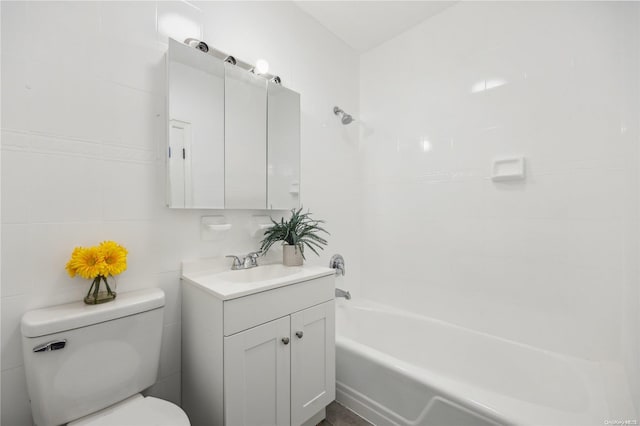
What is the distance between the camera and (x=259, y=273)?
147 centimetres

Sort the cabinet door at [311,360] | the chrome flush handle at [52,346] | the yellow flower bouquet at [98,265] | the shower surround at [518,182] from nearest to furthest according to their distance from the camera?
the chrome flush handle at [52,346] → the yellow flower bouquet at [98,265] → the cabinet door at [311,360] → the shower surround at [518,182]

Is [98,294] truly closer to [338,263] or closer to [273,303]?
[273,303]

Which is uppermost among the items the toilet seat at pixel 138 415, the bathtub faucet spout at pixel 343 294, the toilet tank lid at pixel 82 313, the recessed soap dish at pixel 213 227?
the recessed soap dish at pixel 213 227

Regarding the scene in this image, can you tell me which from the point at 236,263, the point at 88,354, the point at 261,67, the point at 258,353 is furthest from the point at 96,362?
the point at 261,67

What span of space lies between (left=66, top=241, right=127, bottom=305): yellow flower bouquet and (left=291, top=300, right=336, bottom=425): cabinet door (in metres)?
0.72

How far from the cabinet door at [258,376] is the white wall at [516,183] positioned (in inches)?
47.1

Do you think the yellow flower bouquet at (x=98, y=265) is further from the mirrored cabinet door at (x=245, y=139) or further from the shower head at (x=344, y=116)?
the shower head at (x=344, y=116)

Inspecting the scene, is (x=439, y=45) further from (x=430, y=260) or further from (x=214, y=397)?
(x=214, y=397)

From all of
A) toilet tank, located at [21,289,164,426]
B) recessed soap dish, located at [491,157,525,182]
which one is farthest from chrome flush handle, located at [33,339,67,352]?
recessed soap dish, located at [491,157,525,182]

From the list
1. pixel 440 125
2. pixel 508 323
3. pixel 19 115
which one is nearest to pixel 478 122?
pixel 440 125

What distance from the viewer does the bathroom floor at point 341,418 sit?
144cm

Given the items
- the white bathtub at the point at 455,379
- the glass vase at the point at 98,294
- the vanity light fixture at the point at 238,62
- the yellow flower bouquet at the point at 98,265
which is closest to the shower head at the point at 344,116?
the vanity light fixture at the point at 238,62

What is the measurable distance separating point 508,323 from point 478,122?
124 cm

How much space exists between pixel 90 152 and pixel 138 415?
3.19ft
